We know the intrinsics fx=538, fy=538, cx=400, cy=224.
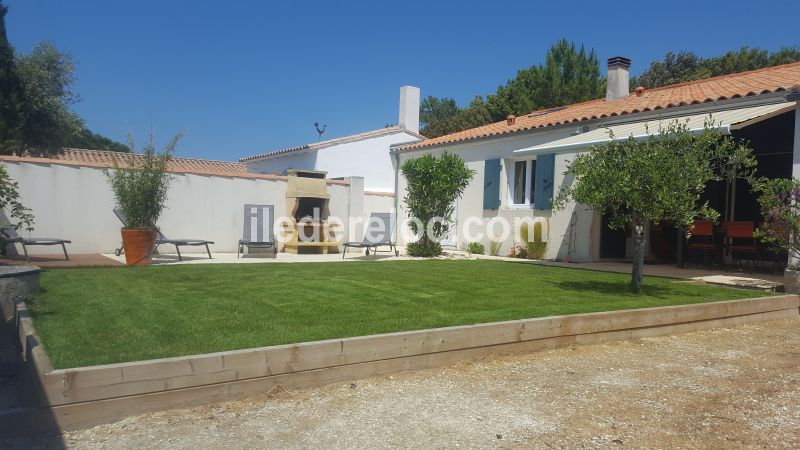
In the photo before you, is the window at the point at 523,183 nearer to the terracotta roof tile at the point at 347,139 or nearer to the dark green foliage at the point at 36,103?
the terracotta roof tile at the point at 347,139

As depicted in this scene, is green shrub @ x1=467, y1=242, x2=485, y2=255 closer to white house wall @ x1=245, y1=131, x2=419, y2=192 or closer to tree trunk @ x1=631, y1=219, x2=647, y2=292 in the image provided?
white house wall @ x1=245, y1=131, x2=419, y2=192

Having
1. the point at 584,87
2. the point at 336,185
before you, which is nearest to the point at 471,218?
the point at 336,185

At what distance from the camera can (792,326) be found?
26.2 feet

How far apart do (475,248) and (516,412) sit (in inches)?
506

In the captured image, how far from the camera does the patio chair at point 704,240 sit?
12406 mm

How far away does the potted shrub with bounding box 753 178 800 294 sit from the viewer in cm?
880

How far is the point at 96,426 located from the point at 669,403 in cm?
459

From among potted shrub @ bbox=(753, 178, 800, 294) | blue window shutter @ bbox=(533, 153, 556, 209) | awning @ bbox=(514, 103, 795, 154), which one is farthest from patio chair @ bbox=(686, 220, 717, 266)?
blue window shutter @ bbox=(533, 153, 556, 209)

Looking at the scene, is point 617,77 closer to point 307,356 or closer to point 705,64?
point 307,356

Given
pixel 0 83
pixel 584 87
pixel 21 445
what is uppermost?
pixel 584 87

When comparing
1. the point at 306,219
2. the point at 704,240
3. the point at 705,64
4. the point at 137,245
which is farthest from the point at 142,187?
the point at 705,64

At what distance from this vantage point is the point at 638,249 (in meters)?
A: 8.56

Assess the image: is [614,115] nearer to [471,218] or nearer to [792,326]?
[471,218]

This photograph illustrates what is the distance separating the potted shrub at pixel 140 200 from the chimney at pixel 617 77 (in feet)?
47.8
